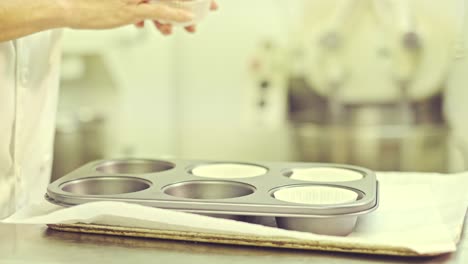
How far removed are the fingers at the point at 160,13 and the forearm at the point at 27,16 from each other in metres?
0.12

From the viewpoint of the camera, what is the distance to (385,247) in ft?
2.69

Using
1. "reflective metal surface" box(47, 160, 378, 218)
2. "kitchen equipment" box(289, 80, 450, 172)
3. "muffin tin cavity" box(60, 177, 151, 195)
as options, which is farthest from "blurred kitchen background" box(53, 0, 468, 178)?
"muffin tin cavity" box(60, 177, 151, 195)

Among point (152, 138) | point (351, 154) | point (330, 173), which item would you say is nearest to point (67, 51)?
point (152, 138)

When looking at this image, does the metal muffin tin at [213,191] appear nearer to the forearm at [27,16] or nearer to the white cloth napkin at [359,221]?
the white cloth napkin at [359,221]

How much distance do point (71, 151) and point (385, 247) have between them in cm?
191

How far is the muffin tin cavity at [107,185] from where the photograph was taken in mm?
1005

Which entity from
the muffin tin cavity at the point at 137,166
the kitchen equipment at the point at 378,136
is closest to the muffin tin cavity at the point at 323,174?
the muffin tin cavity at the point at 137,166

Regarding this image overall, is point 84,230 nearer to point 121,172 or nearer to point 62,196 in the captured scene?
point 62,196

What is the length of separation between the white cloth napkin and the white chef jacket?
22cm

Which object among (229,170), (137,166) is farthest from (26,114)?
(229,170)

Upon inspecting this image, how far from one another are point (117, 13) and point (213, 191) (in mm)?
322

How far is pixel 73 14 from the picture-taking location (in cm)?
105

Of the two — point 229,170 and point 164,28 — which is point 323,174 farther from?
point 164,28

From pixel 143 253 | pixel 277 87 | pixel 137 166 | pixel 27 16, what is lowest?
pixel 143 253
